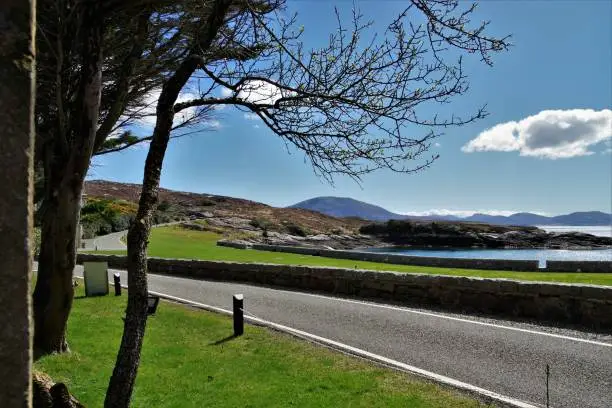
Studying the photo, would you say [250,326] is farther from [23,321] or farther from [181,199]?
[181,199]

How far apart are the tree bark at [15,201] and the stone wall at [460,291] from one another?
8.99 metres

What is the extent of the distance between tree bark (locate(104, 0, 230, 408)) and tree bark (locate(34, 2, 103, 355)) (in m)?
3.11

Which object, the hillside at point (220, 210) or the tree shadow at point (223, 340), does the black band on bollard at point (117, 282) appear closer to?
the tree shadow at point (223, 340)

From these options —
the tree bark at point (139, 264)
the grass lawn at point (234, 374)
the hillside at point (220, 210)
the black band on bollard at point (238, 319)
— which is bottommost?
the grass lawn at point (234, 374)

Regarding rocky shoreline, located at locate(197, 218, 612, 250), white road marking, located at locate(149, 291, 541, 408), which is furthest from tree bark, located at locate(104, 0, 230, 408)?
rocky shoreline, located at locate(197, 218, 612, 250)

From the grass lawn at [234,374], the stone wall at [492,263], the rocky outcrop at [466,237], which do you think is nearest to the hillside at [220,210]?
the rocky outcrop at [466,237]

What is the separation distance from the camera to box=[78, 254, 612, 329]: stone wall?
8547 millimetres

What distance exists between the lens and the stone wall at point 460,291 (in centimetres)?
855

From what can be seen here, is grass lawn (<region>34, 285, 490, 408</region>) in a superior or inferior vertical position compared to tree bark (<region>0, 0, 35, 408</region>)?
inferior

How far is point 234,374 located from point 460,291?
5.92 meters

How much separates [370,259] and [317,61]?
2042 centimetres

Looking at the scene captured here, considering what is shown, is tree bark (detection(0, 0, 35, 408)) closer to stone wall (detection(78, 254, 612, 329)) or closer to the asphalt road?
the asphalt road

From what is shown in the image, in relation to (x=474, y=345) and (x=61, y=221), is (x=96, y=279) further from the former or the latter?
(x=474, y=345)

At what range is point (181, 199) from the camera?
97.2m
